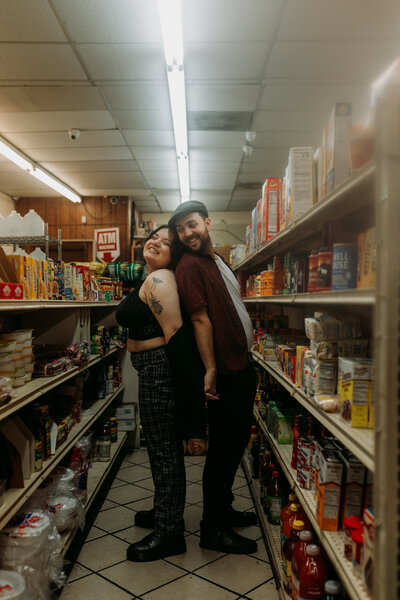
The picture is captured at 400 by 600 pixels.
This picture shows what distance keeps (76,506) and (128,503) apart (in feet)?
2.88

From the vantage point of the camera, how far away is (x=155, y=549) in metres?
2.49

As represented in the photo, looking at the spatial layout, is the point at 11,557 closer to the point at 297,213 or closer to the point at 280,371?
the point at 280,371

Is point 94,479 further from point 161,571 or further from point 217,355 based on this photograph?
point 217,355

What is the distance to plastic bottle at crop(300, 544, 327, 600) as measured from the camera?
1.59m

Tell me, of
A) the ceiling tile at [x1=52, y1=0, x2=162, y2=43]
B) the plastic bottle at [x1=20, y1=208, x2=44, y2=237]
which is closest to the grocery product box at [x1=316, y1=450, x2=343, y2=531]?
the plastic bottle at [x1=20, y1=208, x2=44, y2=237]

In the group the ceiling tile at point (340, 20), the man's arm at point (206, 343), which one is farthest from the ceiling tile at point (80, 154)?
the man's arm at point (206, 343)

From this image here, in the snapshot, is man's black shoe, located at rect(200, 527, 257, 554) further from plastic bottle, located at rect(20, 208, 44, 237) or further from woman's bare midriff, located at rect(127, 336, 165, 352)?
plastic bottle, located at rect(20, 208, 44, 237)

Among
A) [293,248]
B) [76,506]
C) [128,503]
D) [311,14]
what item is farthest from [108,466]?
[311,14]

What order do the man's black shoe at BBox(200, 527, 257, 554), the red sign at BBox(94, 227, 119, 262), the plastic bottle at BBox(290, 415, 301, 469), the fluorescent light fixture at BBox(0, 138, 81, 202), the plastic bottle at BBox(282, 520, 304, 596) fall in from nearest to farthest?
the plastic bottle at BBox(282, 520, 304, 596) → the plastic bottle at BBox(290, 415, 301, 469) → the man's black shoe at BBox(200, 527, 257, 554) → the fluorescent light fixture at BBox(0, 138, 81, 202) → the red sign at BBox(94, 227, 119, 262)

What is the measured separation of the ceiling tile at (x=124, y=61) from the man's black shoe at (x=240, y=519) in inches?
139

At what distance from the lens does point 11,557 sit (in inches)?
71.6

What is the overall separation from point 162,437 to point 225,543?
0.77 m

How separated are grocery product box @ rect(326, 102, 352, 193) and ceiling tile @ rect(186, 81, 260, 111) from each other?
2720mm

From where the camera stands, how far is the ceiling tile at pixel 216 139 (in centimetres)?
516
